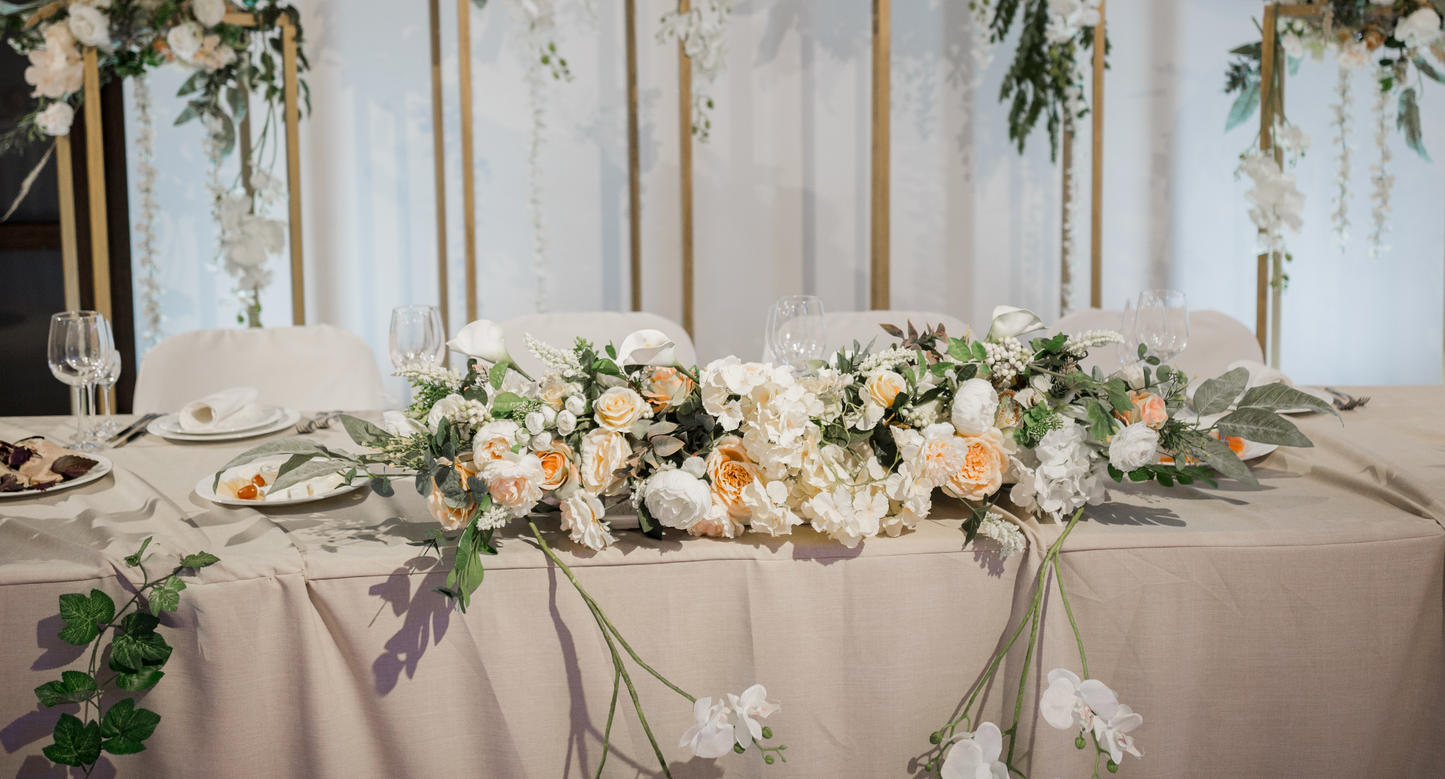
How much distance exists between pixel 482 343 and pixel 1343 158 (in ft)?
11.1

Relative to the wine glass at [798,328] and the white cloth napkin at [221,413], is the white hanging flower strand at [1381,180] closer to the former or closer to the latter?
the wine glass at [798,328]

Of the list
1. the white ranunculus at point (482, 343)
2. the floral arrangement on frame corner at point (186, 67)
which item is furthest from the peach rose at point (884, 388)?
the floral arrangement on frame corner at point (186, 67)

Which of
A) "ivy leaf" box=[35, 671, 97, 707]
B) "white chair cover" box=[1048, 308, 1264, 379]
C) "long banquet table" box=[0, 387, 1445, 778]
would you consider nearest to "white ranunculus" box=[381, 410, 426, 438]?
"long banquet table" box=[0, 387, 1445, 778]

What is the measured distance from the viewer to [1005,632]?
909 mm

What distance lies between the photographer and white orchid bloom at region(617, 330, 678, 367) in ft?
2.90

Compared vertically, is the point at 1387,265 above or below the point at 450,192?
below

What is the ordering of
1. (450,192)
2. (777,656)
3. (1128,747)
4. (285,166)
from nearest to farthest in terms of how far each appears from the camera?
(1128,747), (777,656), (285,166), (450,192)

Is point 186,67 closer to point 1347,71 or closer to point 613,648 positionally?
point 613,648

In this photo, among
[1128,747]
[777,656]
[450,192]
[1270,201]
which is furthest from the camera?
[450,192]

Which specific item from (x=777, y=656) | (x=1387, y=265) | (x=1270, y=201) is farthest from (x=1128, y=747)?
(x=1387, y=265)

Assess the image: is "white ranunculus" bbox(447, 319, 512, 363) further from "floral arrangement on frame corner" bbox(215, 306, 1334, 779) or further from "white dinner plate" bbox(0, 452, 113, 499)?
"white dinner plate" bbox(0, 452, 113, 499)

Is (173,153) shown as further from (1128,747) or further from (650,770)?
(1128,747)

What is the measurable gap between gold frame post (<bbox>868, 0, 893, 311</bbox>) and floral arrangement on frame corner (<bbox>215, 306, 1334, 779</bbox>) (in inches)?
81.1

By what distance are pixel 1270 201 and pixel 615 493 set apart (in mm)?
2875
